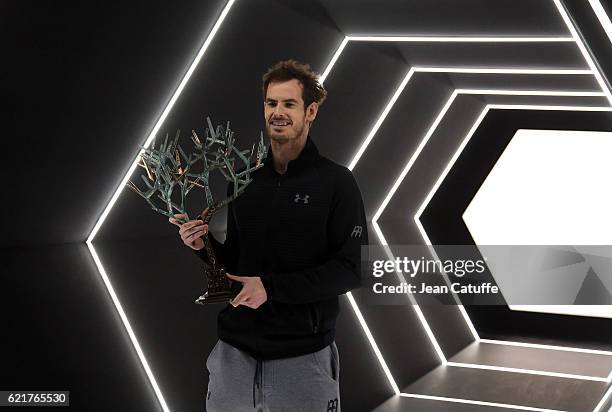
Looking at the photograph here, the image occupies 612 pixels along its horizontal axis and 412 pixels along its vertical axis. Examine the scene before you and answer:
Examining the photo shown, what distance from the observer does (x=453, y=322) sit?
7.68 meters

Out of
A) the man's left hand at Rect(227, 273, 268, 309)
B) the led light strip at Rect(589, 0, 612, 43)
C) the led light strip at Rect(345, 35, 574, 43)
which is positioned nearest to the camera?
the man's left hand at Rect(227, 273, 268, 309)

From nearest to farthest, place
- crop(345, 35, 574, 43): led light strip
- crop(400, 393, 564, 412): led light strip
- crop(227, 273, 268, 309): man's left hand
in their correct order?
crop(227, 273, 268, 309): man's left hand, crop(345, 35, 574, 43): led light strip, crop(400, 393, 564, 412): led light strip

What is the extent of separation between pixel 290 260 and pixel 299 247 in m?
0.04

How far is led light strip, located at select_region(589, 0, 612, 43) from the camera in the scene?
2735 mm

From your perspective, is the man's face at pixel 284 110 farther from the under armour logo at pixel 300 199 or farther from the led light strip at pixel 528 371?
the led light strip at pixel 528 371

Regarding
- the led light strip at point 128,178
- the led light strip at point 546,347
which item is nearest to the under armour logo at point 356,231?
the led light strip at point 128,178

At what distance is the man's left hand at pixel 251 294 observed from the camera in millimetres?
2344

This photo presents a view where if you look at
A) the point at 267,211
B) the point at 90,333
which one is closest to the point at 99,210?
the point at 90,333

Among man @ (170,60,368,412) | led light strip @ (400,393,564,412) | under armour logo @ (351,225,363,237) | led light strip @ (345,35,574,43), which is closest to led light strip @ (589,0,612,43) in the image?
man @ (170,60,368,412)

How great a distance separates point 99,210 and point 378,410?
2469mm

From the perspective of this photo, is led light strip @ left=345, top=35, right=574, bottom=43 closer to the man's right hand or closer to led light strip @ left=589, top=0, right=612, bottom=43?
led light strip @ left=589, top=0, right=612, bottom=43

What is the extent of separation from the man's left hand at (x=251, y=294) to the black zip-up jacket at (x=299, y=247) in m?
0.07

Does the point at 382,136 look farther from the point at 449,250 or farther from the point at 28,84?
the point at 28,84

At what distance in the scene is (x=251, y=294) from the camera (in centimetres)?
235
